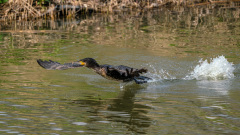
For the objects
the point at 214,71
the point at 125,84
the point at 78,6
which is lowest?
the point at 125,84

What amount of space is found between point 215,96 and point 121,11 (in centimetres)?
1321

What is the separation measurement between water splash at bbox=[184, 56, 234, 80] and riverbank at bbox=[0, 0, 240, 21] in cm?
989

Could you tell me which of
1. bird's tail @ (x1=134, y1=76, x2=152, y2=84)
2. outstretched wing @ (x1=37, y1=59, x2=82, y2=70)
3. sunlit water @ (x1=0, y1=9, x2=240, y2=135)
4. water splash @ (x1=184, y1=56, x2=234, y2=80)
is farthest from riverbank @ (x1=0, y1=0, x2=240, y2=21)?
water splash @ (x1=184, y1=56, x2=234, y2=80)

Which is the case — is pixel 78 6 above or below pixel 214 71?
above

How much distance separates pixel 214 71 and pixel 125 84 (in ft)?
6.78

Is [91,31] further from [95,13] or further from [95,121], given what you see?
[95,121]

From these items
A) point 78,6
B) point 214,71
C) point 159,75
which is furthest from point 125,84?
point 78,6

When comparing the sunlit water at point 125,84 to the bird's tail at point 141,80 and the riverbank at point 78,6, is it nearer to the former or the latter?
the bird's tail at point 141,80

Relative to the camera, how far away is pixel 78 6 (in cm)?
1853

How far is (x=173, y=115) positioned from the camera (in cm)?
604

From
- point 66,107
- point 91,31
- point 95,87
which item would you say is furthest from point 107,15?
point 66,107

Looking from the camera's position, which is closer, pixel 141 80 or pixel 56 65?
pixel 56 65

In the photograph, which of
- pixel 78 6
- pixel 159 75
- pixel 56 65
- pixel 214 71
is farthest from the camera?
pixel 78 6

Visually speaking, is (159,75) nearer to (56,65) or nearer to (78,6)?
(56,65)
